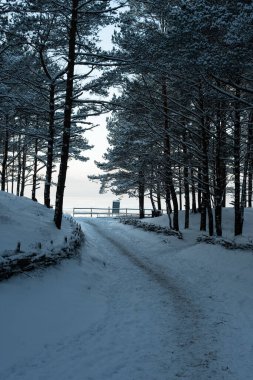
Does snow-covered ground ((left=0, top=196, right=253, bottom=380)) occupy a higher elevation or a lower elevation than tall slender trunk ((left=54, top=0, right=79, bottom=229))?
lower

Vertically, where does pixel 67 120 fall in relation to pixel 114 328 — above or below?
above

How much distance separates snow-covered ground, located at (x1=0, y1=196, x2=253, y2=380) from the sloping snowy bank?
0.33 m

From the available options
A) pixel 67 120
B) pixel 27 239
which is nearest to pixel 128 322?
pixel 27 239

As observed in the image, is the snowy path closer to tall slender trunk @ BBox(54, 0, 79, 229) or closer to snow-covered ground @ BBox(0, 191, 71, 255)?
snow-covered ground @ BBox(0, 191, 71, 255)

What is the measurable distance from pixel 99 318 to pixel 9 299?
6.40 ft

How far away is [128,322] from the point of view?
749cm

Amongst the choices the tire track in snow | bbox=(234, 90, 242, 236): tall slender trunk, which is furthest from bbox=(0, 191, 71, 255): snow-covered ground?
bbox=(234, 90, 242, 236): tall slender trunk

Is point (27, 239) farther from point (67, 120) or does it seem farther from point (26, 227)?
point (67, 120)

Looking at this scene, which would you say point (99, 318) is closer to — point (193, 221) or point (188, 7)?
point (188, 7)

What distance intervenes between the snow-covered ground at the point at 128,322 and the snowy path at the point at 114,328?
0.06 feet

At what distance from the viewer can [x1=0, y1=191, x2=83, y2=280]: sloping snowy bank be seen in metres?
7.94

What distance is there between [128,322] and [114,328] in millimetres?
425

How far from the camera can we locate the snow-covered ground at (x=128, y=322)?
548 centimetres

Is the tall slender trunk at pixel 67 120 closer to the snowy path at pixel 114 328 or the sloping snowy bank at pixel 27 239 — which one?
the sloping snowy bank at pixel 27 239
